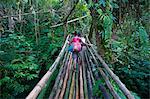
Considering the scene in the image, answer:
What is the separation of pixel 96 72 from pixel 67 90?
486 mm

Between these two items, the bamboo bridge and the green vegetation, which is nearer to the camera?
the bamboo bridge

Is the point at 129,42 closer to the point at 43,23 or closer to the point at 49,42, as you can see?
the point at 49,42

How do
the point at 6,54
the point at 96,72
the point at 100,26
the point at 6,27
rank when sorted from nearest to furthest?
the point at 96,72 < the point at 100,26 < the point at 6,54 < the point at 6,27

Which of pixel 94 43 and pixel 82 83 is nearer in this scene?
pixel 82 83

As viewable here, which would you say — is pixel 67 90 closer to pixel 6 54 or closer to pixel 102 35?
pixel 102 35

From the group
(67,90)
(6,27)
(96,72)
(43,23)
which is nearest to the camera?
(67,90)

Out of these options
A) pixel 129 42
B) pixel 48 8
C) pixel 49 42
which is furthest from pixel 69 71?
pixel 48 8

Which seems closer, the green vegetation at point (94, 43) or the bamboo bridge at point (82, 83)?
the bamboo bridge at point (82, 83)

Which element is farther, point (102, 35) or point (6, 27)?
point (6, 27)

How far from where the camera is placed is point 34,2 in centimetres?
750

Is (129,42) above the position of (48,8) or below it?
below

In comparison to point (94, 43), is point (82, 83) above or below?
below

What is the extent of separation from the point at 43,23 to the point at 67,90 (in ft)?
17.4

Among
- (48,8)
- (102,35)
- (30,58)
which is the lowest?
(30,58)
